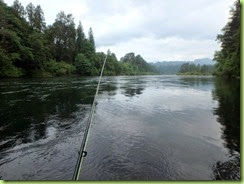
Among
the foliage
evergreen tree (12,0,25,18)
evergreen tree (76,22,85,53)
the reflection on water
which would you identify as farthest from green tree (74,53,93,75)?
the reflection on water

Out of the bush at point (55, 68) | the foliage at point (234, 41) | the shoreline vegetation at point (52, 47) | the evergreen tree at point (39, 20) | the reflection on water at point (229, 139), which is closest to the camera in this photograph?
the reflection on water at point (229, 139)

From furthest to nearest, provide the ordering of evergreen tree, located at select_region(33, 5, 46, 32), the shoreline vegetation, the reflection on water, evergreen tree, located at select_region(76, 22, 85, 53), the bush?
evergreen tree, located at select_region(76, 22, 85, 53) < evergreen tree, located at select_region(33, 5, 46, 32) < the bush < the shoreline vegetation < the reflection on water

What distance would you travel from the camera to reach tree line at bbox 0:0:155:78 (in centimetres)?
4091

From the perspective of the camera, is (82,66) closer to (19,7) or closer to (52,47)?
(52,47)

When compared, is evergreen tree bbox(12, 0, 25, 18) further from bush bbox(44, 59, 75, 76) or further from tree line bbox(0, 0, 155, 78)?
bush bbox(44, 59, 75, 76)

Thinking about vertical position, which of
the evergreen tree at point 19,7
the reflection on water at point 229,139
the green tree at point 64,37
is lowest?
the reflection on water at point 229,139

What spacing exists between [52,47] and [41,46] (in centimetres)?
1302

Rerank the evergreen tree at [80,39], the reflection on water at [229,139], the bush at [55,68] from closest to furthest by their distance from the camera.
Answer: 1. the reflection on water at [229,139]
2. the bush at [55,68]
3. the evergreen tree at [80,39]

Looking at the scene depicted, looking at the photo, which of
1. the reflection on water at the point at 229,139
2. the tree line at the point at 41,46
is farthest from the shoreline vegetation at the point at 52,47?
the reflection on water at the point at 229,139

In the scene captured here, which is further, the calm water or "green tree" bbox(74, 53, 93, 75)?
"green tree" bbox(74, 53, 93, 75)

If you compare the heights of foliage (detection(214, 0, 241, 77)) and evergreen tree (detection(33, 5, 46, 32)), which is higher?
evergreen tree (detection(33, 5, 46, 32))

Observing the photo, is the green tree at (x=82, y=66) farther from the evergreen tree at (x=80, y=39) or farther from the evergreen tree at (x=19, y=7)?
the evergreen tree at (x=19, y=7)

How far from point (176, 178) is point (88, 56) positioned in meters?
75.0

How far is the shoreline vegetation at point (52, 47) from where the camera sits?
Result: 131 feet
